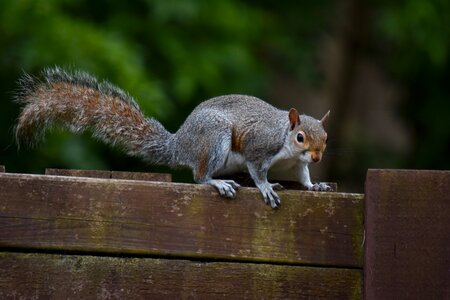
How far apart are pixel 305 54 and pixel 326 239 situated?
5020 millimetres

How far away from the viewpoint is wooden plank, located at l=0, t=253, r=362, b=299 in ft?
7.10

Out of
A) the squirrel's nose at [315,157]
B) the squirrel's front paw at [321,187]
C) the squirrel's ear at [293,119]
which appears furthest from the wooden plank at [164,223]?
the squirrel's ear at [293,119]

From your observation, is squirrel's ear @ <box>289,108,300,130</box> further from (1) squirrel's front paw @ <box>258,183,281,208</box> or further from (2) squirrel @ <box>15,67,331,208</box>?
(1) squirrel's front paw @ <box>258,183,281,208</box>

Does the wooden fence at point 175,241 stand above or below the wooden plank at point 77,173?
below

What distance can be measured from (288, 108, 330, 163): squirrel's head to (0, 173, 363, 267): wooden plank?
2.94ft

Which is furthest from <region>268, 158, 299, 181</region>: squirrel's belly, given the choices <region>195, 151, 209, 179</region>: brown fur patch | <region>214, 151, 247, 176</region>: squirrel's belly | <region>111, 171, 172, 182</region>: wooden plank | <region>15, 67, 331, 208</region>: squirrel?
<region>111, 171, 172, 182</region>: wooden plank

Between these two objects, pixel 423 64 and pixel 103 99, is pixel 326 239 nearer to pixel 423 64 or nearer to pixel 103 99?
pixel 103 99

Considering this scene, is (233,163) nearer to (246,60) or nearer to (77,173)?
(77,173)

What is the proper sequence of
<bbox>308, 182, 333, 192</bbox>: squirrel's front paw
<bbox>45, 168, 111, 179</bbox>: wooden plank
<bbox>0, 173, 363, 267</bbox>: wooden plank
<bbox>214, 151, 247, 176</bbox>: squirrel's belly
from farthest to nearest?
<bbox>214, 151, 247, 176</bbox>: squirrel's belly < <bbox>308, 182, 333, 192</bbox>: squirrel's front paw < <bbox>45, 168, 111, 179</bbox>: wooden plank < <bbox>0, 173, 363, 267</bbox>: wooden plank

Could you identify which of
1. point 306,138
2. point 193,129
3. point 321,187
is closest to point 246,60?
point 193,129

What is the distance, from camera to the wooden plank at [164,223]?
2186 millimetres

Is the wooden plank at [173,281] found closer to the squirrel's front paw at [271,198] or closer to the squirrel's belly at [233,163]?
the squirrel's front paw at [271,198]

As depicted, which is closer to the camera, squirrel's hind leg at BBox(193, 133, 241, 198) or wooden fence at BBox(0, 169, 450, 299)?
wooden fence at BBox(0, 169, 450, 299)

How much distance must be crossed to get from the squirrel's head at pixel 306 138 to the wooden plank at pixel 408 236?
37.5 inches
